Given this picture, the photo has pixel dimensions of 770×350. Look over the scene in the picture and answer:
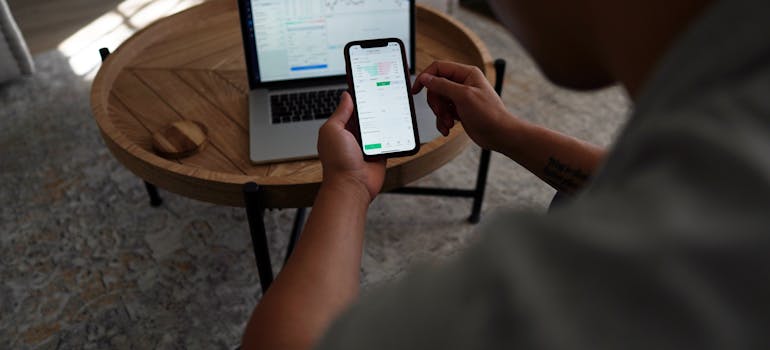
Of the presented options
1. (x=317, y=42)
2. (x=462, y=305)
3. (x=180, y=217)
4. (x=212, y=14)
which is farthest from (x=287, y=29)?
(x=462, y=305)

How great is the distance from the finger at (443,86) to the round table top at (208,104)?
122mm

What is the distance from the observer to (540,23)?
17.6 inches

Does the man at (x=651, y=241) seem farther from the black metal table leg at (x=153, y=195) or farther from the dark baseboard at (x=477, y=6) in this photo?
the dark baseboard at (x=477, y=6)

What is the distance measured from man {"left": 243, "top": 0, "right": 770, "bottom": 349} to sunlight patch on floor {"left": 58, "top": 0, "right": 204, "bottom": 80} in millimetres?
2219

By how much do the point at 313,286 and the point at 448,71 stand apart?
0.56 metres

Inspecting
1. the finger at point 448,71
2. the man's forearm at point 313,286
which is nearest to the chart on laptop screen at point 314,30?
the finger at point 448,71

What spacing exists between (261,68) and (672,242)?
42.7 inches

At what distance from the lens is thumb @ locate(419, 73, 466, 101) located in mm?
957

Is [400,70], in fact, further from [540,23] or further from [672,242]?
[672,242]

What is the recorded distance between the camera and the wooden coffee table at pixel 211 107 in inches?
39.0

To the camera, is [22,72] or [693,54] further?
[22,72]

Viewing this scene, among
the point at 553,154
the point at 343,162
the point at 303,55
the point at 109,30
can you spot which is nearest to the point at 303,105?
the point at 303,55

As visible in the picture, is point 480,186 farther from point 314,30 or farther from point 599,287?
point 599,287

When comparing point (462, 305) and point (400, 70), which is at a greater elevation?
point (462, 305)
